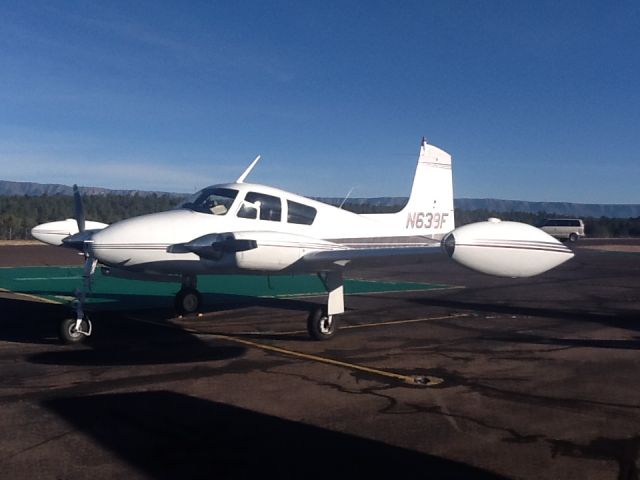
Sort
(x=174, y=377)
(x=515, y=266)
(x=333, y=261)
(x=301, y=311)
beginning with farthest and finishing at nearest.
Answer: (x=301, y=311) → (x=333, y=261) → (x=515, y=266) → (x=174, y=377)

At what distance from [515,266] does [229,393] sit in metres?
4.88

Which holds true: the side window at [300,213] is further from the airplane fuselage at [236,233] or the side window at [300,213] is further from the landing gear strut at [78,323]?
the landing gear strut at [78,323]

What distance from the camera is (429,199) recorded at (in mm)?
16500

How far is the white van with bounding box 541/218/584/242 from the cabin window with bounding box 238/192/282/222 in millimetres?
56470

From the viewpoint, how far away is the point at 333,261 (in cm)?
1178

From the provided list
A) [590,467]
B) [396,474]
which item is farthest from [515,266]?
[396,474]

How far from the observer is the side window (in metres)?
12.6

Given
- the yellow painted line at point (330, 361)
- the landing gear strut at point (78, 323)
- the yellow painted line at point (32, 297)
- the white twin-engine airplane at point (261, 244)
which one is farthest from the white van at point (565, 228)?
the landing gear strut at point (78, 323)

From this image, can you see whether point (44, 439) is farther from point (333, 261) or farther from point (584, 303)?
point (584, 303)

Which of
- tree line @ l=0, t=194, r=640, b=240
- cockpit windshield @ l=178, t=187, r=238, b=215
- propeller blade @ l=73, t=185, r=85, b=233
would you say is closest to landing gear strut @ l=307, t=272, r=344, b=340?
cockpit windshield @ l=178, t=187, r=238, b=215

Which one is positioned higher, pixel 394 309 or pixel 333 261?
pixel 333 261

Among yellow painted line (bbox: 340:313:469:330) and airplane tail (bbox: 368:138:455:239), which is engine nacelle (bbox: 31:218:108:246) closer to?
yellow painted line (bbox: 340:313:469:330)

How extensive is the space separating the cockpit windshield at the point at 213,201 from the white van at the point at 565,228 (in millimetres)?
57079

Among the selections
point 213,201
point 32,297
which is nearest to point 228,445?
point 213,201
